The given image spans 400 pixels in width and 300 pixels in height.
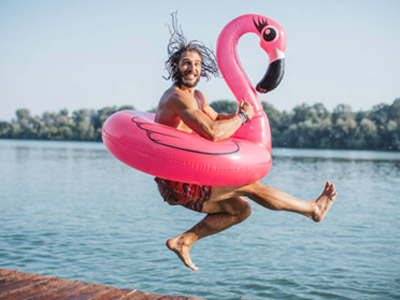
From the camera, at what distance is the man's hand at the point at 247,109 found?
4113mm

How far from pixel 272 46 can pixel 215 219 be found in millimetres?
1511

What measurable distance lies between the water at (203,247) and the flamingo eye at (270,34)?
6.47 metres

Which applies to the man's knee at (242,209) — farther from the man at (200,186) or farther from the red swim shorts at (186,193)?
the red swim shorts at (186,193)

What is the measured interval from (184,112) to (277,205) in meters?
1.05

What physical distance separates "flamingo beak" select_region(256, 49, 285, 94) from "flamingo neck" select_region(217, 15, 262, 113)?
159 mm

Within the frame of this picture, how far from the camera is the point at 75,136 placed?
87.8m

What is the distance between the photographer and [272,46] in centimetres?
416

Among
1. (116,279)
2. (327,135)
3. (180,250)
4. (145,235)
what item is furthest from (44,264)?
(327,135)

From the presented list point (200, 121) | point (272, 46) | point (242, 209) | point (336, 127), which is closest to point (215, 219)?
point (242, 209)

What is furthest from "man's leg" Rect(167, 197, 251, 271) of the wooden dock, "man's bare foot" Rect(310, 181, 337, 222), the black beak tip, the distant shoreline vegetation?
the distant shoreline vegetation

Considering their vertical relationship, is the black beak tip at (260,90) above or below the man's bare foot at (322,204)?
above

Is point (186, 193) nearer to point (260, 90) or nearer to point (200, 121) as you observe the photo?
point (200, 121)

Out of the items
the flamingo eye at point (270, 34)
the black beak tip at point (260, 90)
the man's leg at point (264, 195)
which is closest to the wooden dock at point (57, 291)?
the man's leg at point (264, 195)

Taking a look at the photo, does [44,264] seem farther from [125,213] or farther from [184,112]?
Result: [184,112]
